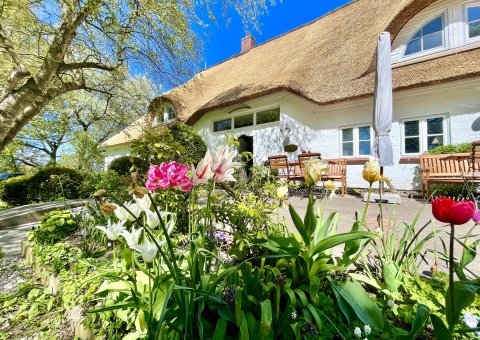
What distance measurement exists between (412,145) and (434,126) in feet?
2.34

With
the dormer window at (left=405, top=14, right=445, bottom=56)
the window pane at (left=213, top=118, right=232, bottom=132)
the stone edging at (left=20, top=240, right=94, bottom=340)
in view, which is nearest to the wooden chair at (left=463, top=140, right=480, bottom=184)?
the dormer window at (left=405, top=14, right=445, bottom=56)

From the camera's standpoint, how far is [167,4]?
4.84 m

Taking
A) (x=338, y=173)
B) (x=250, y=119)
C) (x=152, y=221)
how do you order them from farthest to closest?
(x=250, y=119) < (x=338, y=173) < (x=152, y=221)

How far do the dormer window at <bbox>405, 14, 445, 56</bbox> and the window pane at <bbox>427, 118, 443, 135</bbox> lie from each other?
2.20 metres

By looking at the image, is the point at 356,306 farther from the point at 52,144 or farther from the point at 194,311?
the point at 52,144

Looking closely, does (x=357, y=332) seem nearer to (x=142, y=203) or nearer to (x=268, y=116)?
(x=142, y=203)

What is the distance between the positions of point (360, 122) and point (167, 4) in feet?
21.2

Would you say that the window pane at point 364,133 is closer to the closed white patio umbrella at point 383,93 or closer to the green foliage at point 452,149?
the green foliage at point 452,149

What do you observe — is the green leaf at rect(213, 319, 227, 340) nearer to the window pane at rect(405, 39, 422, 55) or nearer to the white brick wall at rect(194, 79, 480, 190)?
the white brick wall at rect(194, 79, 480, 190)

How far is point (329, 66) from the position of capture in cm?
833

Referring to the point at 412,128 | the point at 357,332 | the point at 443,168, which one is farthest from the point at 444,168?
the point at 357,332

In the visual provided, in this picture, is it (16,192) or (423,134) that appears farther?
(16,192)

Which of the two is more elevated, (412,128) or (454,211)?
(412,128)

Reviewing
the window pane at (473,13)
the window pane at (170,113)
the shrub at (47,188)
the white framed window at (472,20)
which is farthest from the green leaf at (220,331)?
the window pane at (170,113)
